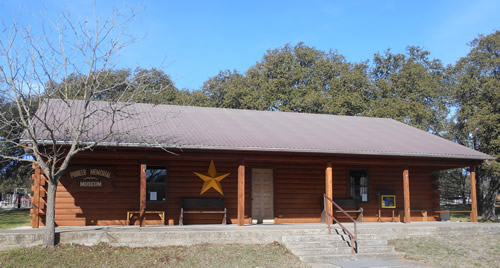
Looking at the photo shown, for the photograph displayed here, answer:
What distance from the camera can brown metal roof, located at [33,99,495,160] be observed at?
13789mm

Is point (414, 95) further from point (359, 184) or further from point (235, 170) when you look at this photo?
point (235, 170)

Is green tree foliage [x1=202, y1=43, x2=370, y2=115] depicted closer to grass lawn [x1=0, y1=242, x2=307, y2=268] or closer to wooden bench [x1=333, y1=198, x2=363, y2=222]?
wooden bench [x1=333, y1=198, x2=363, y2=222]

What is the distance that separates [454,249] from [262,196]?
21.6 ft

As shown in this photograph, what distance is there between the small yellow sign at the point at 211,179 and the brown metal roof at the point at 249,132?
55.7 inches

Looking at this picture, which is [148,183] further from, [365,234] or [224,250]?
[365,234]

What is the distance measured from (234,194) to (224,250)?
16.4ft

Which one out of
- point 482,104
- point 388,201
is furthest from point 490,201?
point 388,201

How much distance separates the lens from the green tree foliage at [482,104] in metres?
25.0

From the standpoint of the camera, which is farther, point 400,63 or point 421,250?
point 400,63

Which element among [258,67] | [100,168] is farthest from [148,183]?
[258,67]

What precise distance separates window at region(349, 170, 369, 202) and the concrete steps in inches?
177

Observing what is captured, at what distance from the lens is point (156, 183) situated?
617 inches

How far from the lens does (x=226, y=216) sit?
634 inches

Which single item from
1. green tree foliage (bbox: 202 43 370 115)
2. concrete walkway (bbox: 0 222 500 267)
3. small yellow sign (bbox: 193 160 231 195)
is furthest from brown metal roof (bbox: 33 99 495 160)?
green tree foliage (bbox: 202 43 370 115)
